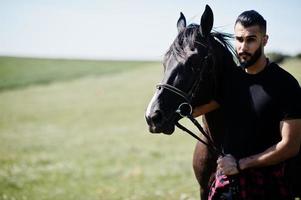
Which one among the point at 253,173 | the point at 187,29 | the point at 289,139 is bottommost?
the point at 253,173

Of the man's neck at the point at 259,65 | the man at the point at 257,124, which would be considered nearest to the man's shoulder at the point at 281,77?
the man at the point at 257,124

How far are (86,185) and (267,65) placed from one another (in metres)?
8.97

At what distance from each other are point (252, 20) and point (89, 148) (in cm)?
1684

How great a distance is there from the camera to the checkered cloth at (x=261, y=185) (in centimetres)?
347

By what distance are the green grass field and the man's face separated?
19.6 ft

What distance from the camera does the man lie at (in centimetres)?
329

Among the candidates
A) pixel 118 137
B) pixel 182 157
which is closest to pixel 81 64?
pixel 118 137

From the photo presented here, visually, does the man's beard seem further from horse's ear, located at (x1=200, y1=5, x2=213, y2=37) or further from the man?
horse's ear, located at (x1=200, y1=5, x2=213, y2=37)

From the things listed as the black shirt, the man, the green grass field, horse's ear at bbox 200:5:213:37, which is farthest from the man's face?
the green grass field

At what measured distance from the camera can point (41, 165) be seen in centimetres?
1518

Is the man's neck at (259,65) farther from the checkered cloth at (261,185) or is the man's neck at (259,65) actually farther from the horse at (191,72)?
the checkered cloth at (261,185)

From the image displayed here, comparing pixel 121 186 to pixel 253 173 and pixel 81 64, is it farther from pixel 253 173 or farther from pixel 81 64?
pixel 81 64

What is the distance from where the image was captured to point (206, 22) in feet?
12.3

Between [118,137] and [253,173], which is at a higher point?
[118,137]
